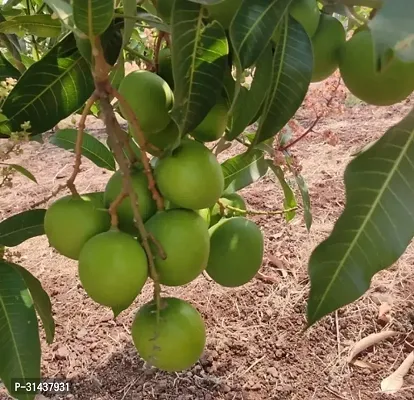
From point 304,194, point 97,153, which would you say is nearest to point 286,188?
point 304,194

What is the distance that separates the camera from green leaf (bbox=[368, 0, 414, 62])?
0.40 m

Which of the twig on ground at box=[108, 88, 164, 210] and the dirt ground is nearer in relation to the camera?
the twig on ground at box=[108, 88, 164, 210]

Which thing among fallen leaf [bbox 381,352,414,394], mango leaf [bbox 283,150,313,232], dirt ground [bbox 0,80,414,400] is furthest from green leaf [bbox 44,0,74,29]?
fallen leaf [bbox 381,352,414,394]

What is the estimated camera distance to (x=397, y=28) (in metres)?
0.41

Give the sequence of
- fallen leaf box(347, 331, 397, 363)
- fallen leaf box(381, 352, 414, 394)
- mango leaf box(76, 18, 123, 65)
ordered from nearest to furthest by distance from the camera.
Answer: mango leaf box(76, 18, 123, 65) → fallen leaf box(381, 352, 414, 394) → fallen leaf box(347, 331, 397, 363)

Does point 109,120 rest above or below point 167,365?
above

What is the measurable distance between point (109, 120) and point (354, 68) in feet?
1.06

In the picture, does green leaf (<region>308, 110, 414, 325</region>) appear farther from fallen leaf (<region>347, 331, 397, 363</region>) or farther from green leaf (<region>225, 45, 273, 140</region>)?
fallen leaf (<region>347, 331, 397, 363</region>)

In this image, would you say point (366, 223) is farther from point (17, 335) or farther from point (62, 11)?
point (17, 335)

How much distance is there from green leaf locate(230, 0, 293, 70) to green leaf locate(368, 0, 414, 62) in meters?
0.24

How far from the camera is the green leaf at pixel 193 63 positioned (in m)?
0.69

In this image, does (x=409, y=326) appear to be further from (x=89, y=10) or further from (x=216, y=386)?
(x=89, y=10)

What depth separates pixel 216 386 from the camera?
5.71ft

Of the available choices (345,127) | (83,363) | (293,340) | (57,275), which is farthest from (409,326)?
(345,127)
